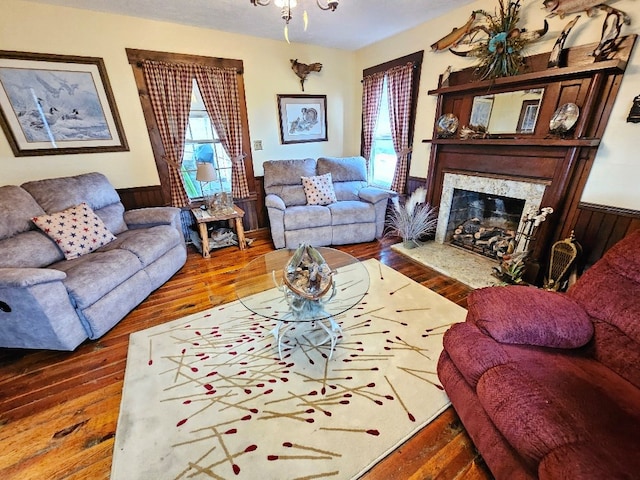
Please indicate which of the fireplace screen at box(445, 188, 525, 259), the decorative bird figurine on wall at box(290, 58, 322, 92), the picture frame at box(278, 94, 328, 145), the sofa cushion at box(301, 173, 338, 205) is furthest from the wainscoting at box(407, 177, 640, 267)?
the decorative bird figurine on wall at box(290, 58, 322, 92)

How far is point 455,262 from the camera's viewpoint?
280 cm

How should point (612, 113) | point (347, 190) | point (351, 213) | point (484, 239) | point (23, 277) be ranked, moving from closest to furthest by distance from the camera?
point (23, 277)
point (612, 113)
point (484, 239)
point (351, 213)
point (347, 190)

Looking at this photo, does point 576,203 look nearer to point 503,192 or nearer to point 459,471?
point 503,192

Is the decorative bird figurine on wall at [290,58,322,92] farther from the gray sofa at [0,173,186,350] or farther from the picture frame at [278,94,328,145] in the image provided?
the gray sofa at [0,173,186,350]

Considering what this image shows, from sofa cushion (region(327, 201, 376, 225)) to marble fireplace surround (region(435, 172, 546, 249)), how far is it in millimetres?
822

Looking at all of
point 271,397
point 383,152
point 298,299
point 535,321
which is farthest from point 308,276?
point 383,152

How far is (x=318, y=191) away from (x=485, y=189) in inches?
73.8

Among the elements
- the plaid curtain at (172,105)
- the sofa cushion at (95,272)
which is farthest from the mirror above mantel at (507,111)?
the sofa cushion at (95,272)

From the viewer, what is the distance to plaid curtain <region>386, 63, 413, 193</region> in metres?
3.27

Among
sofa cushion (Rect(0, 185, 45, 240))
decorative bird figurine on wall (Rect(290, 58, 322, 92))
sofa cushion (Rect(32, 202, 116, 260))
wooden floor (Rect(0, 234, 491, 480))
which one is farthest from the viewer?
decorative bird figurine on wall (Rect(290, 58, 322, 92))

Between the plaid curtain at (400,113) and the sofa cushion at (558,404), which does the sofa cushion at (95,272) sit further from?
the plaid curtain at (400,113)

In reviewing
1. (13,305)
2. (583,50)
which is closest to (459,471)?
(13,305)

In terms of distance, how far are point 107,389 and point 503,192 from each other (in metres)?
3.43

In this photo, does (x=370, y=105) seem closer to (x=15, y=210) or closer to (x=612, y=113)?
(x=612, y=113)
